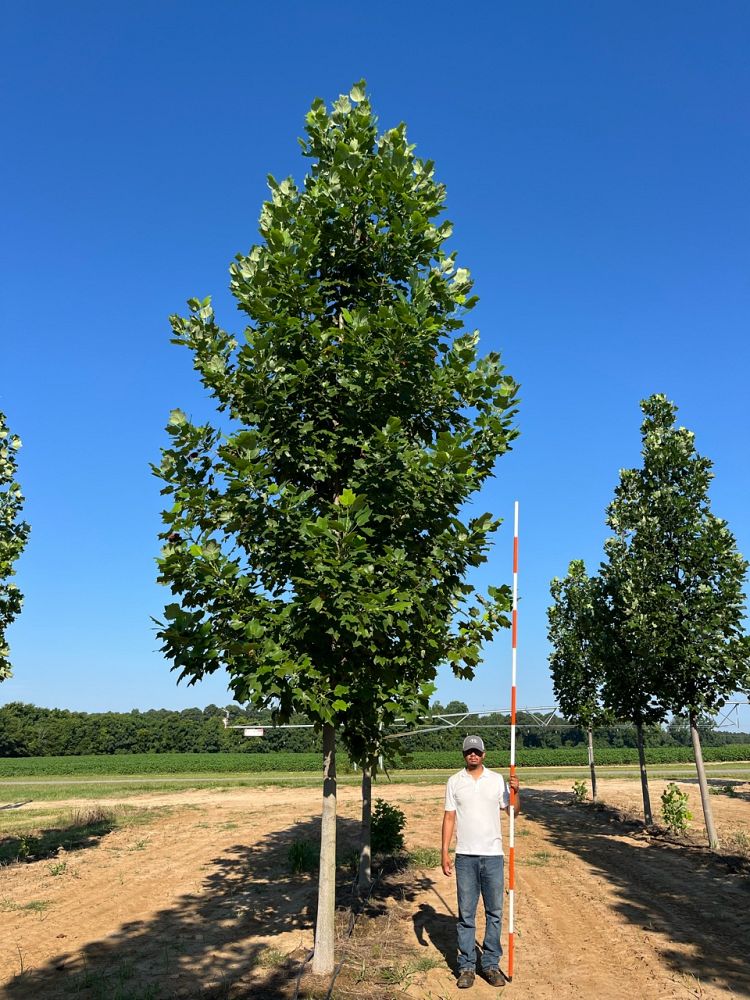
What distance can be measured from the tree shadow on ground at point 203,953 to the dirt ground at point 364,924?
0.10ft

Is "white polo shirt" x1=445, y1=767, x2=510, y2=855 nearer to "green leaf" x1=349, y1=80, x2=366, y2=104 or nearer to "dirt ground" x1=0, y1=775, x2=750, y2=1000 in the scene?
"dirt ground" x1=0, y1=775, x2=750, y2=1000

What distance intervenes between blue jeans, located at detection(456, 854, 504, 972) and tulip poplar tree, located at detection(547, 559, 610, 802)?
1593 cm

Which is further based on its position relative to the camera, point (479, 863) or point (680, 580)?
point (680, 580)

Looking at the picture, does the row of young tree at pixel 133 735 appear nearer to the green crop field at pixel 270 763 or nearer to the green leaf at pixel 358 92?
the green crop field at pixel 270 763

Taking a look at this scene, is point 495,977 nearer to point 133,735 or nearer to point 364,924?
point 364,924

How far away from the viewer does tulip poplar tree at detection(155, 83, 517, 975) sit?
6590 millimetres

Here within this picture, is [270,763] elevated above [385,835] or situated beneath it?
situated beneath

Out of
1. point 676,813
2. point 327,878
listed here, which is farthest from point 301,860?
point 676,813

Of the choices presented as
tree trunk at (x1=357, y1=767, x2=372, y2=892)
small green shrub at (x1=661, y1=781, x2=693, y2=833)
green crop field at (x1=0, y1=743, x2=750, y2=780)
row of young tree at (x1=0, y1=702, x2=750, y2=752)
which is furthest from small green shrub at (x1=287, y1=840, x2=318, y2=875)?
row of young tree at (x1=0, y1=702, x2=750, y2=752)

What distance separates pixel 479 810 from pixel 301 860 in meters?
7.75

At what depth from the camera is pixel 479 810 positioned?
704 centimetres

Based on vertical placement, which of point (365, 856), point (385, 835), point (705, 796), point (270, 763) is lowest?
point (270, 763)

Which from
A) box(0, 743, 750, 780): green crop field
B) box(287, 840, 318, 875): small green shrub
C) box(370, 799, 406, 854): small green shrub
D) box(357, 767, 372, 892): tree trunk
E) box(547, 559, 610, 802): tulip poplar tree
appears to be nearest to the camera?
box(357, 767, 372, 892): tree trunk

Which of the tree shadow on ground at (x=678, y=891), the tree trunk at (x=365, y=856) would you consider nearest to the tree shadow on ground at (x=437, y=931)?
the tree trunk at (x=365, y=856)
